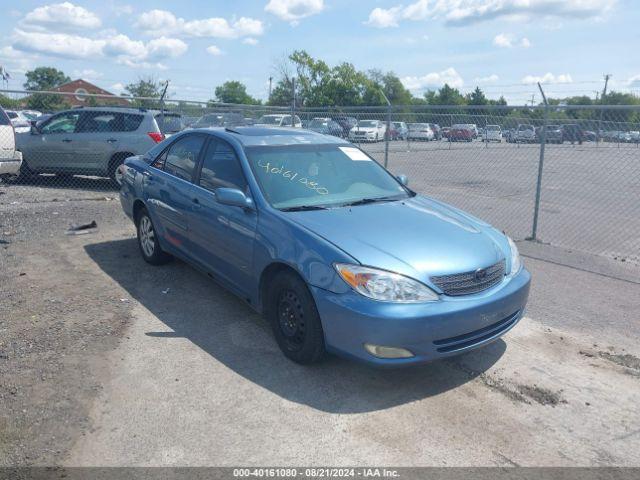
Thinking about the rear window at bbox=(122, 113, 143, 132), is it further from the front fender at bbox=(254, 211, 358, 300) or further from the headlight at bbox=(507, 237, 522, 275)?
the headlight at bbox=(507, 237, 522, 275)

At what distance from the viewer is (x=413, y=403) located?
372cm

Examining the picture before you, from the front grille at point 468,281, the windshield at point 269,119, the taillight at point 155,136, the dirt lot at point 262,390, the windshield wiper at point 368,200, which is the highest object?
the windshield at point 269,119

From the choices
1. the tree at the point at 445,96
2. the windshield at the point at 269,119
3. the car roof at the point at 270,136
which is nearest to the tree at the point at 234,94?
the tree at the point at 445,96

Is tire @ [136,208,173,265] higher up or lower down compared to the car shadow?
higher up

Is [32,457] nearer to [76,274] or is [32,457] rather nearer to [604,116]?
[76,274]

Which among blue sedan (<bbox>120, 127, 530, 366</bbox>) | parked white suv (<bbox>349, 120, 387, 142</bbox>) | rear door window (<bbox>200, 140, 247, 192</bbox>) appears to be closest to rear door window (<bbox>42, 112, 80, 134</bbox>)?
parked white suv (<bbox>349, 120, 387, 142</bbox>)

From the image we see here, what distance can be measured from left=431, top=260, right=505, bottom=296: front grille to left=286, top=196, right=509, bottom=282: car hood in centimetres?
4

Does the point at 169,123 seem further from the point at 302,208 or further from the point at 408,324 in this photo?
the point at 408,324

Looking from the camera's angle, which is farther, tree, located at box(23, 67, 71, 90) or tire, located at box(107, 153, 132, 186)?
tree, located at box(23, 67, 71, 90)

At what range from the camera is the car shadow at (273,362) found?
381cm

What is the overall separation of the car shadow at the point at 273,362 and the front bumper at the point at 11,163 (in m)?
6.15

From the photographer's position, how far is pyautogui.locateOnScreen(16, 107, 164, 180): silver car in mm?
11406

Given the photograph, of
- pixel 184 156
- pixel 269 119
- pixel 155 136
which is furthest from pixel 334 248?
pixel 269 119

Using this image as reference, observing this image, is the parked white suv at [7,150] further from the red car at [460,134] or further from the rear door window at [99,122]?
the red car at [460,134]
